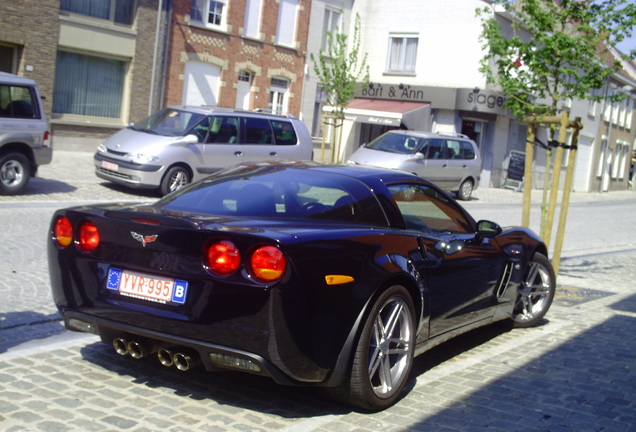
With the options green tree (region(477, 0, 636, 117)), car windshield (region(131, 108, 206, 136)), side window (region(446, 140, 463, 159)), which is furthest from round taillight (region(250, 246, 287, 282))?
side window (region(446, 140, 463, 159))

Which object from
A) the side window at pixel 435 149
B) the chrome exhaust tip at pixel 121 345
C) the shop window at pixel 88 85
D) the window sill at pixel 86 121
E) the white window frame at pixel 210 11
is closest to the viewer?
the chrome exhaust tip at pixel 121 345

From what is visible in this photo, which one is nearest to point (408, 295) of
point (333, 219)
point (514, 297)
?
point (333, 219)

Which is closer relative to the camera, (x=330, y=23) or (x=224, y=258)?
(x=224, y=258)

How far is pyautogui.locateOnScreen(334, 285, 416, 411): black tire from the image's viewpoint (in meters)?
4.58

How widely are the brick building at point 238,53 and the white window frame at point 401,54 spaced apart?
631 centimetres

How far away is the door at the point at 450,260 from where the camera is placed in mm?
5441

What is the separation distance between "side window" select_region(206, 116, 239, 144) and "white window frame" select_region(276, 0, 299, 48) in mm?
13090

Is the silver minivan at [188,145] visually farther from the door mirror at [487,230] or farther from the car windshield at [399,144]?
the door mirror at [487,230]

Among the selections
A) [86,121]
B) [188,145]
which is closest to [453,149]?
[188,145]

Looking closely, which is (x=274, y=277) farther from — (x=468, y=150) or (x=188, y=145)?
(x=468, y=150)

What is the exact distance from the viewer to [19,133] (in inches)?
550

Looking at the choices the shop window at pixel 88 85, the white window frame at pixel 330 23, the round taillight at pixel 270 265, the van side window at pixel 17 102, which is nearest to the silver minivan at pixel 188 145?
the van side window at pixel 17 102

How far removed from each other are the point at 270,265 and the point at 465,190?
22.4 meters

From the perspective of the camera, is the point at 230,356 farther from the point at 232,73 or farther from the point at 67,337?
the point at 232,73
